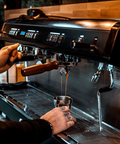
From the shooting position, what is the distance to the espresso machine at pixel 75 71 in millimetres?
794

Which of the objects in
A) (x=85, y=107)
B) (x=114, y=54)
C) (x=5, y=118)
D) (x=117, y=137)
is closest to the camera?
(x=114, y=54)

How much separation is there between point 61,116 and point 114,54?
0.45 metres

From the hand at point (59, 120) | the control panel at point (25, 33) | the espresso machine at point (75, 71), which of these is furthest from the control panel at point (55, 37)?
the hand at point (59, 120)

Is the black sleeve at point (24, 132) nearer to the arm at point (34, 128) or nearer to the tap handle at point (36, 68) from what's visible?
the arm at point (34, 128)

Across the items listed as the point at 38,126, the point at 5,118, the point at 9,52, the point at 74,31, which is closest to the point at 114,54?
the point at 74,31

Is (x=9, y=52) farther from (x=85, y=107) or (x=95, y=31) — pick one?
(x=85, y=107)

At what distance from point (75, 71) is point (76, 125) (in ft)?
1.38

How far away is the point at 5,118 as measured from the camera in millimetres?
1705

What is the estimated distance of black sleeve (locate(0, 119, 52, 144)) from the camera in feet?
2.72

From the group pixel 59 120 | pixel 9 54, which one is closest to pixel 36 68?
pixel 9 54

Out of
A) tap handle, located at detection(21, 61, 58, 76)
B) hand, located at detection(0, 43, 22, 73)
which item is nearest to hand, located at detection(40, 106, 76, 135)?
tap handle, located at detection(21, 61, 58, 76)

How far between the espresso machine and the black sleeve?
12cm

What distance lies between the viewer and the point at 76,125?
116cm

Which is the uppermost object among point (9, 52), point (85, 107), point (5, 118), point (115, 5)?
point (115, 5)
